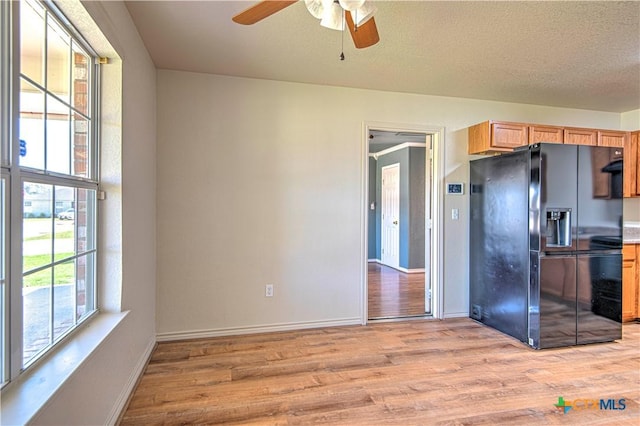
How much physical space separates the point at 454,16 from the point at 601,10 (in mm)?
886

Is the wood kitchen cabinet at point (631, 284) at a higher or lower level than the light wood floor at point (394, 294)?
higher

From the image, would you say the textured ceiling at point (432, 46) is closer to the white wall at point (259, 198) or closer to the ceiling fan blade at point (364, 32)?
the white wall at point (259, 198)

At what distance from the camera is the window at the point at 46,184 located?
119 centimetres

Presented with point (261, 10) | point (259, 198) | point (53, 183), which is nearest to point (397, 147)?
point (259, 198)

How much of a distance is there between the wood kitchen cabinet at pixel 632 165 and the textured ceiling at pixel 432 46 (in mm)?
599

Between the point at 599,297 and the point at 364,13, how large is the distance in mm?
3297

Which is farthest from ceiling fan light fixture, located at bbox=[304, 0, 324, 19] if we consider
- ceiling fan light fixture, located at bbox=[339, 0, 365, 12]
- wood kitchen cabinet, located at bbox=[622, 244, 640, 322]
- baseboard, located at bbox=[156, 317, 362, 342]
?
wood kitchen cabinet, located at bbox=[622, 244, 640, 322]

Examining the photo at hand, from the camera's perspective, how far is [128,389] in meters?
2.12

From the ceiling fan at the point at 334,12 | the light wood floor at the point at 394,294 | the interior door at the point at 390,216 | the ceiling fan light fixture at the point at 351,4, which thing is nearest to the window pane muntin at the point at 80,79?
the ceiling fan at the point at 334,12

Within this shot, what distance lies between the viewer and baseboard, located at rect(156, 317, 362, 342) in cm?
308

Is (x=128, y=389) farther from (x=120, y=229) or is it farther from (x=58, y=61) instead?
(x=58, y=61)

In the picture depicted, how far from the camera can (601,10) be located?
209 centimetres

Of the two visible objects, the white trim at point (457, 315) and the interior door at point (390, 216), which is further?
the interior door at point (390, 216)

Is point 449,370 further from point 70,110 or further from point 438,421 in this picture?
point 70,110
